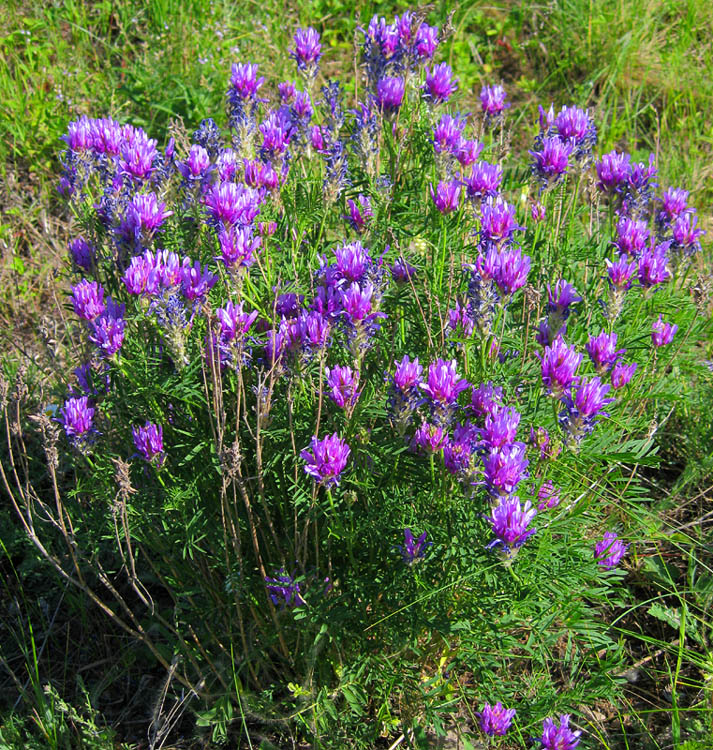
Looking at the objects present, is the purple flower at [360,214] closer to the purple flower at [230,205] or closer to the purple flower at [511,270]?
the purple flower at [230,205]

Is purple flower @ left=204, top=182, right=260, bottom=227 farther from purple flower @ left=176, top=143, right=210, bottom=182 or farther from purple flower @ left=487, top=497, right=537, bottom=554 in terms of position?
purple flower @ left=487, top=497, right=537, bottom=554

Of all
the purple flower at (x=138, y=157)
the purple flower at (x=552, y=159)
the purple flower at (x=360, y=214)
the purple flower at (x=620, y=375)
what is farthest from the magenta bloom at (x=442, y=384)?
the purple flower at (x=138, y=157)

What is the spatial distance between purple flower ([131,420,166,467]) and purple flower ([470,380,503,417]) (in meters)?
0.83

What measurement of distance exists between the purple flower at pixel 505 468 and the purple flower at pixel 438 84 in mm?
1456

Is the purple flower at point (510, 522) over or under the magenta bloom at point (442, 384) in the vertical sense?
under

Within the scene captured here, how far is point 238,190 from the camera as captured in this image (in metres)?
2.31

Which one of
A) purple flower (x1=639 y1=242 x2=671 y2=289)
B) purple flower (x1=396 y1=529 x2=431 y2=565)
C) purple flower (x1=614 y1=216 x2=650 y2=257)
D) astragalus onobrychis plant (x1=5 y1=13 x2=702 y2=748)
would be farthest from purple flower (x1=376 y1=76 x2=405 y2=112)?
purple flower (x1=396 y1=529 x2=431 y2=565)

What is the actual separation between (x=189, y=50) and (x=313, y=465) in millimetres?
4134

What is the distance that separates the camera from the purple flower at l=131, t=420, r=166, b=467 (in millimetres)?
2217

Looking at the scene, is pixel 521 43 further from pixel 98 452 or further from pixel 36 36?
pixel 98 452

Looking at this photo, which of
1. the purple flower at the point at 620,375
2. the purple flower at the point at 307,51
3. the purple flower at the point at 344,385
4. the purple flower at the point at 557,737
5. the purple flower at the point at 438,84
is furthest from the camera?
the purple flower at the point at 307,51

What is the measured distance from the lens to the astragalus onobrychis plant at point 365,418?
2145 millimetres

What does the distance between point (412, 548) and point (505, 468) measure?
409mm

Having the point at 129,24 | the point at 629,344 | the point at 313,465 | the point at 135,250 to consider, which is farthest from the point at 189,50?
the point at 313,465
